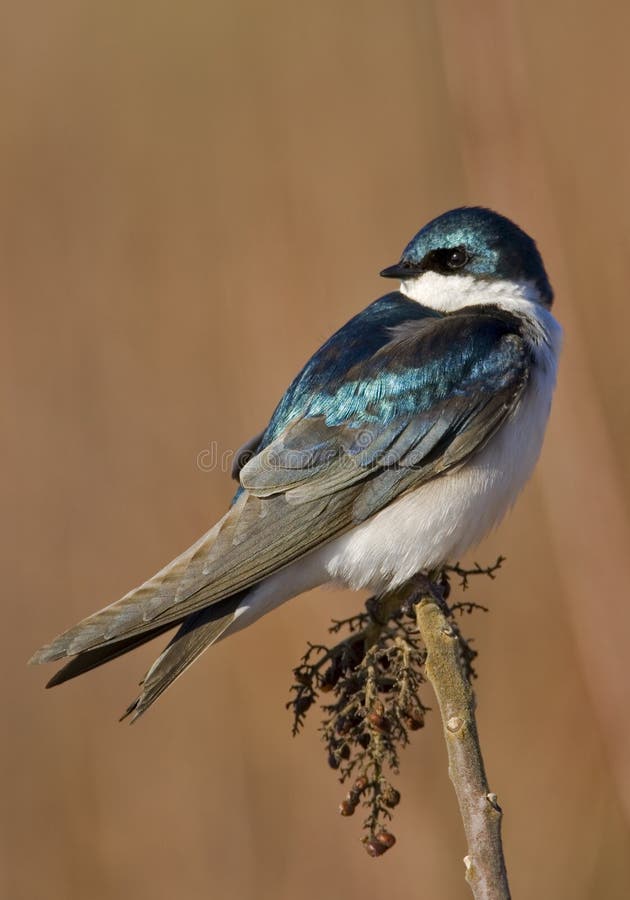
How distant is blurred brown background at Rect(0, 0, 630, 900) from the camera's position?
7.97ft

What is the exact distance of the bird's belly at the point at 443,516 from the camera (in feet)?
5.73

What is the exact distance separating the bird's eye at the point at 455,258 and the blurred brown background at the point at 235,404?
0.47 m

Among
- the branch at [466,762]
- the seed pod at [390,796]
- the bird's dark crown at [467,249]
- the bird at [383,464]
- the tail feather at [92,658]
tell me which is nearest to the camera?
the branch at [466,762]

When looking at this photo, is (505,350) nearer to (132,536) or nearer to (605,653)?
(605,653)

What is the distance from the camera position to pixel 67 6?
10.0 ft

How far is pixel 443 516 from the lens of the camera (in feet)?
5.76

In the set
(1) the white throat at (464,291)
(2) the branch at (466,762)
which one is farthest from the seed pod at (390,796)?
(1) the white throat at (464,291)

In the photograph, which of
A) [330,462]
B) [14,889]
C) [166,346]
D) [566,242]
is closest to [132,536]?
[166,346]

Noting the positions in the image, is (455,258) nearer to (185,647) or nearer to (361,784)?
(185,647)

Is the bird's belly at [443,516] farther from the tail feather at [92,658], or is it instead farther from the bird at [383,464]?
the tail feather at [92,658]

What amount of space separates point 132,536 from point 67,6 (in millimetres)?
1393

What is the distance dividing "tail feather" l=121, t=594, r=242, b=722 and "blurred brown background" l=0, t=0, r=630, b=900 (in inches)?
27.0

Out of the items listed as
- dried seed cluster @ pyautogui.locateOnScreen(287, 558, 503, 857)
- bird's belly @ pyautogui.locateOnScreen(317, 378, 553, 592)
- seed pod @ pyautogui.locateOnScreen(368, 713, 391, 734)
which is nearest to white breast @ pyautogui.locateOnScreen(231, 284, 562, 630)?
bird's belly @ pyautogui.locateOnScreen(317, 378, 553, 592)

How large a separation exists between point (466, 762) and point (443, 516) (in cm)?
60
